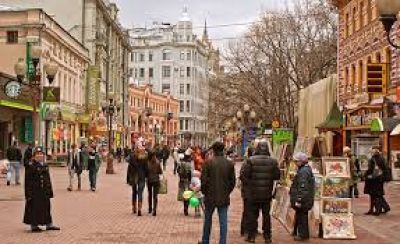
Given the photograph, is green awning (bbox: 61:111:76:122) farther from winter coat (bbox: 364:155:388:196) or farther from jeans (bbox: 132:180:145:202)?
winter coat (bbox: 364:155:388:196)

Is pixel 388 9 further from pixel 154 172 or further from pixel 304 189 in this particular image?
pixel 154 172

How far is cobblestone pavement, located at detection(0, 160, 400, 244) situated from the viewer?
13370 mm

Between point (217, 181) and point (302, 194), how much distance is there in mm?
2246

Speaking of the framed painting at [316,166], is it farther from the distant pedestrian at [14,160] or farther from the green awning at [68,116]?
the green awning at [68,116]

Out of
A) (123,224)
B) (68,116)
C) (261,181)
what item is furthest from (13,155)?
(68,116)

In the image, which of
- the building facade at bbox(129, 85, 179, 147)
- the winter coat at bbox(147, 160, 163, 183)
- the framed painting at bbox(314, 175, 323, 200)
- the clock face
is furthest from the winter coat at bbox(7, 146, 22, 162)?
the building facade at bbox(129, 85, 179, 147)

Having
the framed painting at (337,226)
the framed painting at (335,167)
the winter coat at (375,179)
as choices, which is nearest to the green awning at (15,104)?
the winter coat at (375,179)

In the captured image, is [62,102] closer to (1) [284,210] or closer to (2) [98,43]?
(2) [98,43]

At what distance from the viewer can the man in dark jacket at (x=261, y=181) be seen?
500 inches

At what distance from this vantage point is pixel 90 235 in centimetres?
1370

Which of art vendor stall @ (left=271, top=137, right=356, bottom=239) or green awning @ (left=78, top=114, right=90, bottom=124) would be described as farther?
green awning @ (left=78, top=114, right=90, bottom=124)

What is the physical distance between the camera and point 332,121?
28.0 metres

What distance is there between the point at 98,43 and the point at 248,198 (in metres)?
58.4

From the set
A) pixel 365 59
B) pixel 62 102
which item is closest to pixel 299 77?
pixel 365 59
